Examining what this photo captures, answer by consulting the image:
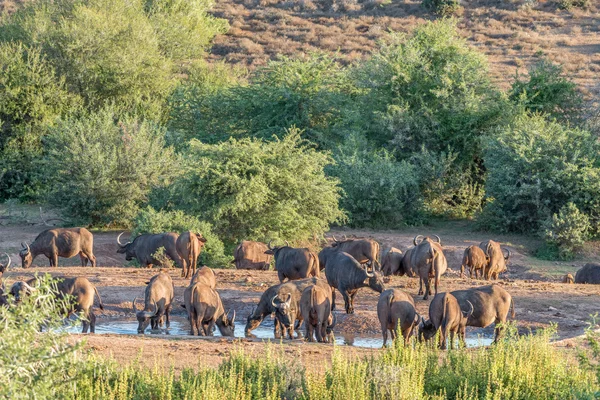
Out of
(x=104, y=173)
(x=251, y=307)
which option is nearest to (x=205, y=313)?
(x=251, y=307)

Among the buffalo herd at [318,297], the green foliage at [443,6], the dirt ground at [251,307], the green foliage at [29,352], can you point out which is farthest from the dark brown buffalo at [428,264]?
the green foliage at [443,6]

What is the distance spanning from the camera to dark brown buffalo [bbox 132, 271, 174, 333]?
14719mm

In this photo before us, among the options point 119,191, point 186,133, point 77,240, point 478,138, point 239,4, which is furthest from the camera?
point 239,4

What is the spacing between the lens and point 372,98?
32.5 m

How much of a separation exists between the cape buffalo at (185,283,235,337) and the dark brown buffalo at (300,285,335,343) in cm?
142

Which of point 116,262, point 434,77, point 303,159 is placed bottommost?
point 116,262

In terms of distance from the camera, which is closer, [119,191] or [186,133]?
[119,191]

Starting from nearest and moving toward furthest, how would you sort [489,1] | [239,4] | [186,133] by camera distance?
[186,133]
[489,1]
[239,4]

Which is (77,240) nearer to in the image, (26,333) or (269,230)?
(269,230)

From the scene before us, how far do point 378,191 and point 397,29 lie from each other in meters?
27.2

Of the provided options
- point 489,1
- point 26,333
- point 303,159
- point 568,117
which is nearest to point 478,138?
point 568,117

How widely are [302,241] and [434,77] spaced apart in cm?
991

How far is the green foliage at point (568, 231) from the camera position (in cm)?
2575

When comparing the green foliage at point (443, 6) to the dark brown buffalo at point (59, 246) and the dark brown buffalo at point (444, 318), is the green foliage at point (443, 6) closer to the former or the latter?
the dark brown buffalo at point (59, 246)
